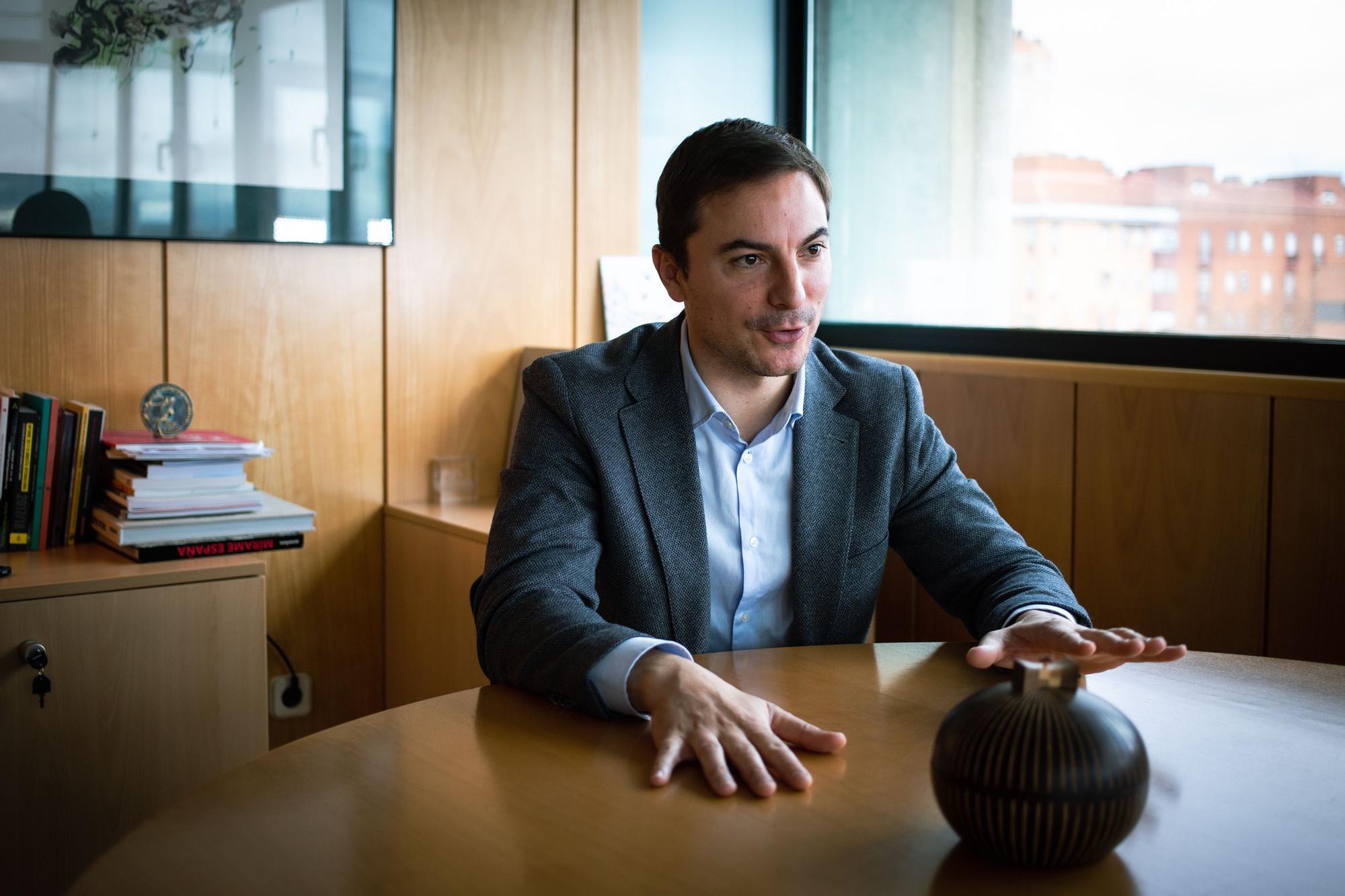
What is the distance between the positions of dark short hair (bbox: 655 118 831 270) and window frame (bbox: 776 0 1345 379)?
1052 millimetres

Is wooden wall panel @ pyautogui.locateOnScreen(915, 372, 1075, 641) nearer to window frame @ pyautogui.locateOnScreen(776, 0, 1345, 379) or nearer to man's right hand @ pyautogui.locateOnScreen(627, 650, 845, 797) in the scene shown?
window frame @ pyautogui.locateOnScreen(776, 0, 1345, 379)

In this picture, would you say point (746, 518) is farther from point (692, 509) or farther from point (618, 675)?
point (618, 675)

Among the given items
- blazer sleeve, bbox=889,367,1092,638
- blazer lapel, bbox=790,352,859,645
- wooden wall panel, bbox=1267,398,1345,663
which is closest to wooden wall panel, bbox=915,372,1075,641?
wooden wall panel, bbox=1267,398,1345,663

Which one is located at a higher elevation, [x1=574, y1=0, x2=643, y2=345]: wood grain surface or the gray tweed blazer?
[x1=574, y1=0, x2=643, y2=345]: wood grain surface

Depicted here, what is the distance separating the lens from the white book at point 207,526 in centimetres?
218

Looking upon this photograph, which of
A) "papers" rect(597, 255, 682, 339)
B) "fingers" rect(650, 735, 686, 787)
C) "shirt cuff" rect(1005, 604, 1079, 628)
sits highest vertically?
"papers" rect(597, 255, 682, 339)

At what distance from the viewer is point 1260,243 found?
89.7 inches

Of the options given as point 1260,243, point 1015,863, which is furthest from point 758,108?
point 1015,863

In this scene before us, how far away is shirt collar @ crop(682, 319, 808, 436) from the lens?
1674 millimetres

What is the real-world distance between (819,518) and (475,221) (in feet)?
5.33

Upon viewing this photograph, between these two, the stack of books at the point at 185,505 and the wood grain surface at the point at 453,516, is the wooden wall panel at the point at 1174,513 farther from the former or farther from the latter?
the stack of books at the point at 185,505

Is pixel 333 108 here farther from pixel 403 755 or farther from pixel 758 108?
pixel 403 755

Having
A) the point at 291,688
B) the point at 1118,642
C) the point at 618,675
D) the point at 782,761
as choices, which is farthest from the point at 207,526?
the point at 1118,642

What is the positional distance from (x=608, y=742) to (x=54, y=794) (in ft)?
4.48
